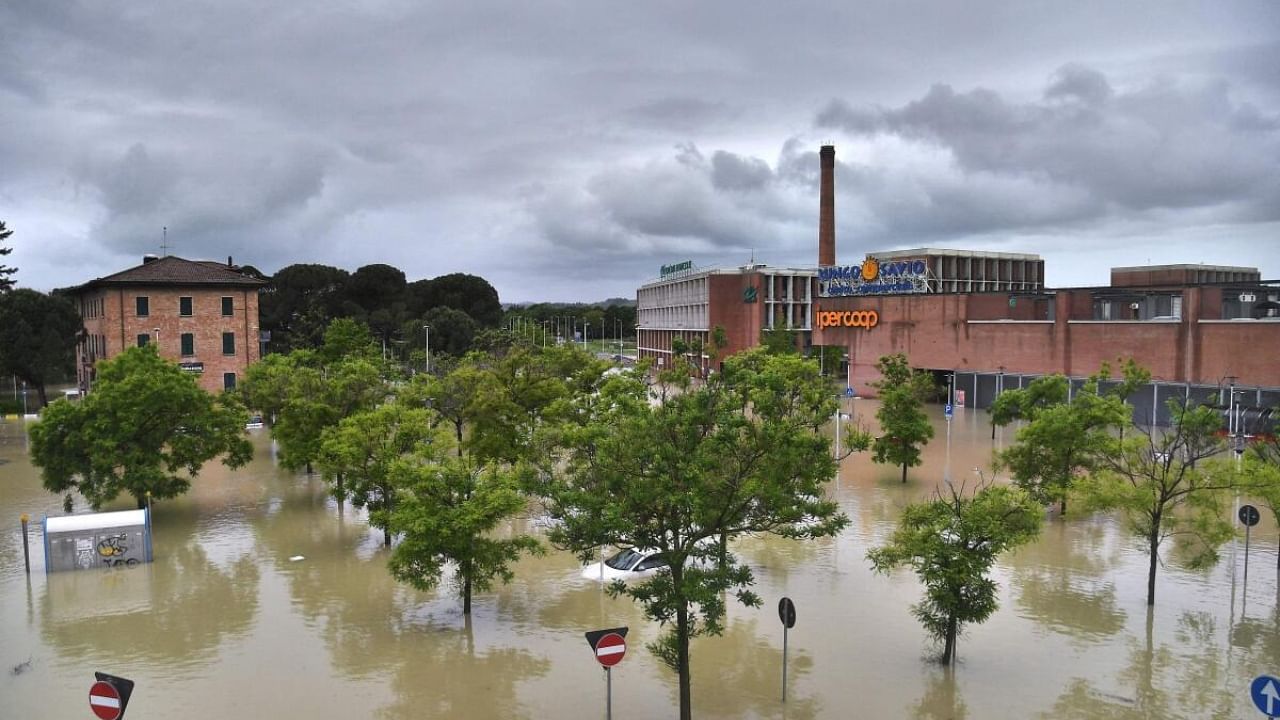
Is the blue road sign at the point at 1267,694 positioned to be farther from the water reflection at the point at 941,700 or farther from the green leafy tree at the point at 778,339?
the green leafy tree at the point at 778,339

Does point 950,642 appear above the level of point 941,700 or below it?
above

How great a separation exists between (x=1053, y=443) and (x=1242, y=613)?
8.48 metres

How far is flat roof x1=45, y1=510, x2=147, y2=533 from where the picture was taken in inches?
991

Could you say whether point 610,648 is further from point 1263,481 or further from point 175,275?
point 175,275

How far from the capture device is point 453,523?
19422mm

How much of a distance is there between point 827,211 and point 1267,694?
314 ft

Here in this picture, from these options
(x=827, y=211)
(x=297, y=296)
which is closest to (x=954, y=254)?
(x=827, y=211)

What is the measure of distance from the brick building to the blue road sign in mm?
64523

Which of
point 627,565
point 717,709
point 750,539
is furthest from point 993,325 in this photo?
point 717,709

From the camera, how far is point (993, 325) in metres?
67.0

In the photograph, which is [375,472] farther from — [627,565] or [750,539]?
[750,539]

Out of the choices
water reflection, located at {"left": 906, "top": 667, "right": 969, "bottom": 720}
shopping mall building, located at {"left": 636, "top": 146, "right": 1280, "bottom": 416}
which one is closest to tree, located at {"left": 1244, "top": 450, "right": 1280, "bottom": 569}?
water reflection, located at {"left": 906, "top": 667, "right": 969, "bottom": 720}

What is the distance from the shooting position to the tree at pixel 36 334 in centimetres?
6794

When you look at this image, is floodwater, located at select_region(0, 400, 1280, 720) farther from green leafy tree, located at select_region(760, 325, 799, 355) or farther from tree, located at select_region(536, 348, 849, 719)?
green leafy tree, located at select_region(760, 325, 799, 355)
